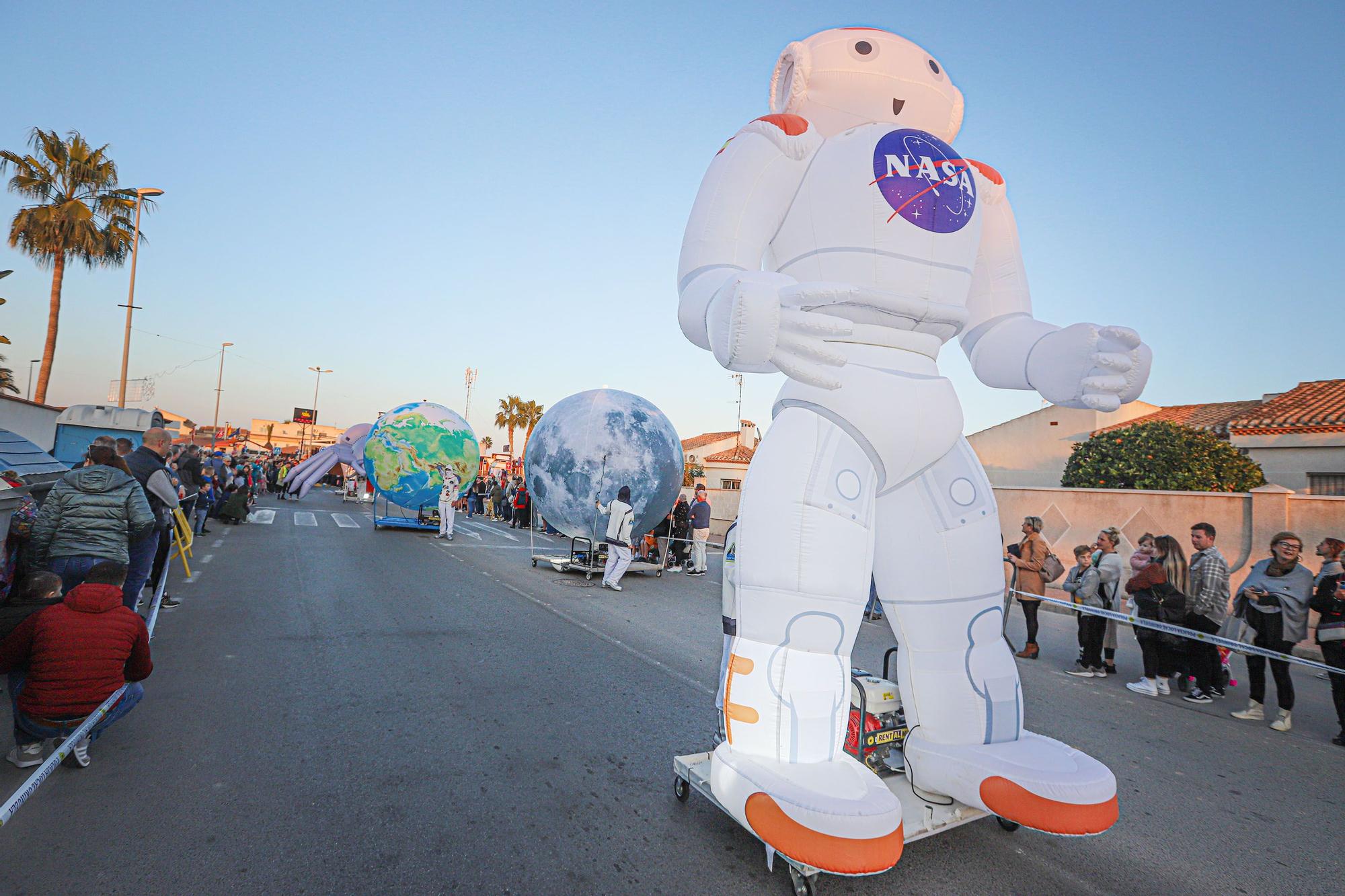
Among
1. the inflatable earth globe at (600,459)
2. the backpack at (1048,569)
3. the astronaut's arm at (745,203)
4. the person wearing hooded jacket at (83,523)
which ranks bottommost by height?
the backpack at (1048,569)

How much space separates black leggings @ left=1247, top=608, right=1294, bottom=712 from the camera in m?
5.34

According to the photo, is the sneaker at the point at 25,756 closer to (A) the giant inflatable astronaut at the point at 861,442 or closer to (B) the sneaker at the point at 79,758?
(B) the sneaker at the point at 79,758

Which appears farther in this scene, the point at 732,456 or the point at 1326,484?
the point at 732,456

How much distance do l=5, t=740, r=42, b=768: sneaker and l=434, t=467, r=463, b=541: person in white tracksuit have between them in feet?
39.1

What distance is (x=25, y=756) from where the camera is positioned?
10.1ft

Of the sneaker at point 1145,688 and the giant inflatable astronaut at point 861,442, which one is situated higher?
the giant inflatable astronaut at point 861,442

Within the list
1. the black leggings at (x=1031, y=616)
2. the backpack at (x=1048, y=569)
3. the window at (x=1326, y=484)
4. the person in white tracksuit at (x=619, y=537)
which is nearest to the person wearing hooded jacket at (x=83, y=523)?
the person in white tracksuit at (x=619, y=537)

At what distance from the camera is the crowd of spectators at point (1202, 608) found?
17.2 ft

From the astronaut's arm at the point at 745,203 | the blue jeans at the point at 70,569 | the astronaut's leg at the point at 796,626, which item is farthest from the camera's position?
the blue jeans at the point at 70,569

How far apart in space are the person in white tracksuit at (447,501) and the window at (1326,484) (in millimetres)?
18410

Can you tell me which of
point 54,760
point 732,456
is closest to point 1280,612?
point 54,760

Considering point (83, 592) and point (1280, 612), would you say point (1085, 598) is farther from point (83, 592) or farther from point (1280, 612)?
point (83, 592)

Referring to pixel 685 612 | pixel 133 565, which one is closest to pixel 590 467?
pixel 685 612

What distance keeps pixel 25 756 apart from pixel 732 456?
133ft
